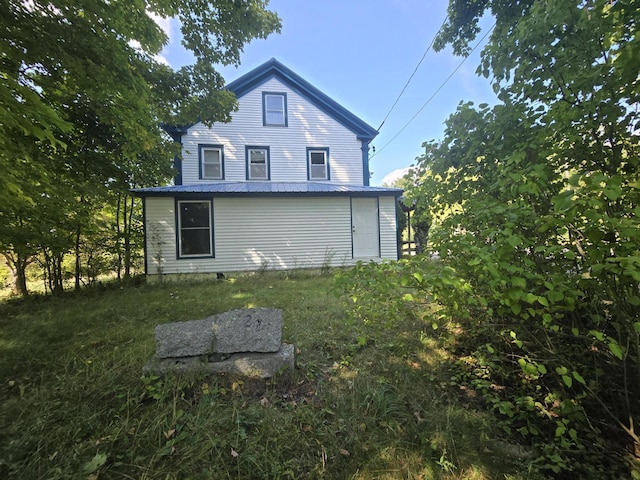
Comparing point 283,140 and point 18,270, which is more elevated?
point 283,140

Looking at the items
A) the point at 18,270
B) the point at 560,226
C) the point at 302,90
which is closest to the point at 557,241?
the point at 560,226

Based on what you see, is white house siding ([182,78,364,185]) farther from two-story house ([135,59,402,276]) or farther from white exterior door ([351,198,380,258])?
white exterior door ([351,198,380,258])

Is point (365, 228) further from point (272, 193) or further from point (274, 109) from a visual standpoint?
point (274, 109)

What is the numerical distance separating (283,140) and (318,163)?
1.65 meters

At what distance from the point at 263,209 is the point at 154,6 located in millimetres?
5581

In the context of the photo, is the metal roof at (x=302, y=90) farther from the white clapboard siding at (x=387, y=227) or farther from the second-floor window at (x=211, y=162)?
the white clapboard siding at (x=387, y=227)

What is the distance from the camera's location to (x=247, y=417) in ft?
6.75

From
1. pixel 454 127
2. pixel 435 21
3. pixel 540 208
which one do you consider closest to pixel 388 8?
pixel 435 21

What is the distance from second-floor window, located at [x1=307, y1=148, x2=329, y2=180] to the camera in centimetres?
1109

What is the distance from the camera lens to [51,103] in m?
4.70

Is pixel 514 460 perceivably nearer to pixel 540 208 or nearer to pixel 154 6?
pixel 540 208

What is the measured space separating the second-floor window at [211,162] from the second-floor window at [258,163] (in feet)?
3.35

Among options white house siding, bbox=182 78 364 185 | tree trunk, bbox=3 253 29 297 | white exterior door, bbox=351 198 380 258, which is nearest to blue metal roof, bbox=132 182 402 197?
white exterior door, bbox=351 198 380 258

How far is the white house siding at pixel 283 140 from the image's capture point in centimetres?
1022
